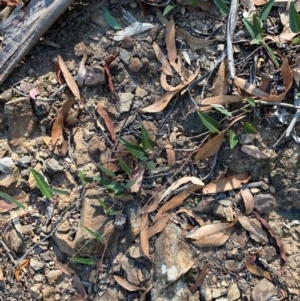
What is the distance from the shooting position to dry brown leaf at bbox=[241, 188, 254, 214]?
84.1 inches

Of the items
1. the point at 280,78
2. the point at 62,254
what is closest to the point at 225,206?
the point at 280,78

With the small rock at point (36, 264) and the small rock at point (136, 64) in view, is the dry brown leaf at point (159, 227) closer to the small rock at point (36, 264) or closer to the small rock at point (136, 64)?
the small rock at point (36, 264)

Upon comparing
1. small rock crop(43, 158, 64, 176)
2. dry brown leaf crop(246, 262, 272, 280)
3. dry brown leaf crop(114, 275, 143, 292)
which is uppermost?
small rock crop(43, 158, 64, 176)

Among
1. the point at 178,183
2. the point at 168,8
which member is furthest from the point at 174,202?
the point at 168,8

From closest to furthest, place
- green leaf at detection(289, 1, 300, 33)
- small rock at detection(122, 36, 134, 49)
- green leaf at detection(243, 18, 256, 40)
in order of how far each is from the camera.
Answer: green leaf at detection(289, 1, 300, 33) → green leaf at detection(243, 18, 256, 40) → small rock at detection(122, 36, 134, 49)

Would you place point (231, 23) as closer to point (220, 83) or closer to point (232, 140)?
point (220, 83)

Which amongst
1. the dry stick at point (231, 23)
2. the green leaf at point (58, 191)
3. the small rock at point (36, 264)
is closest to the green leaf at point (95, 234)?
the green leaf at point (58, 191)

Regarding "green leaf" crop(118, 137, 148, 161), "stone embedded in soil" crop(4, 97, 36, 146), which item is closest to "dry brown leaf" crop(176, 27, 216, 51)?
"green leaf" crop(118, 137, 148, 161)

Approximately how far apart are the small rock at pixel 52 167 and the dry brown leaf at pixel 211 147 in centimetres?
61

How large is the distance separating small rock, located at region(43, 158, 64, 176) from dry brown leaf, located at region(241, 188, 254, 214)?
0.81 metres

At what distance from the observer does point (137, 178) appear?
2.16m

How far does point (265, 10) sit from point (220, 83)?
1.22 ft

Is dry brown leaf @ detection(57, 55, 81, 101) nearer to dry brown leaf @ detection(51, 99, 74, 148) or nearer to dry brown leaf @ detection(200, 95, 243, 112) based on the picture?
dry brown leaf @ detection(51, 99, 74, 148)

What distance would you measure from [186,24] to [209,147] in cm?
58
